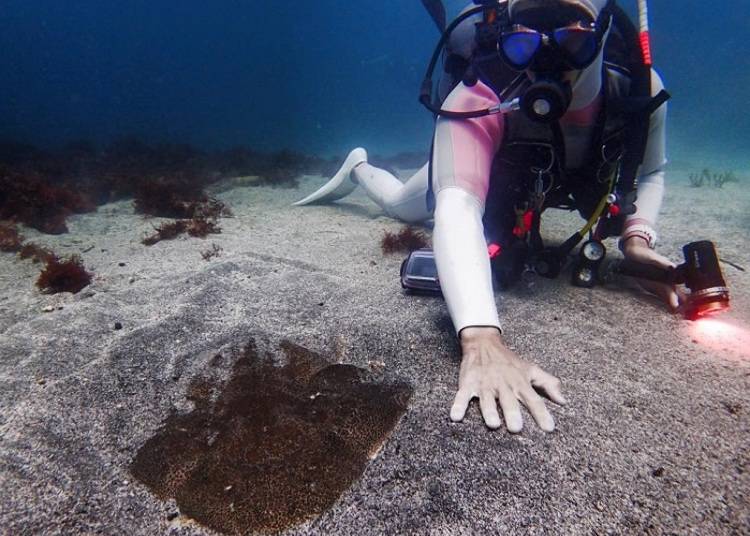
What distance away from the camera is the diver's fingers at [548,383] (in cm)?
217

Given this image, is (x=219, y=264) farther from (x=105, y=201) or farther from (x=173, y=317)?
(x=105, y=201)

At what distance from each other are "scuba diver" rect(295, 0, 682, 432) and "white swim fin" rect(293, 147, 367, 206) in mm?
3723

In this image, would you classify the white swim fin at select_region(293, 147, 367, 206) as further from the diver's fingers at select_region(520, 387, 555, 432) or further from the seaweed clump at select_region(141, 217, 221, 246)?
the diver's fingers at select_region(520, 387, 555, 432)

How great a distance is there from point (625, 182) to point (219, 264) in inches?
172

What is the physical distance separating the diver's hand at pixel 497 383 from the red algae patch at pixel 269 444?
40 centimetres

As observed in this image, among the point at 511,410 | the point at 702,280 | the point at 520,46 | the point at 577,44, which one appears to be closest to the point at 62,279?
the point at 511,410

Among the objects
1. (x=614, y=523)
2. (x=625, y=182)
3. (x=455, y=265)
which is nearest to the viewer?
(x=614, y=523)

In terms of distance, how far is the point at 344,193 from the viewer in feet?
26.8

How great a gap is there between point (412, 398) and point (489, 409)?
468mm

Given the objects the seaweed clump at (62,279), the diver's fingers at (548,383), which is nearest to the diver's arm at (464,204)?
the diver's fingers at (548,383)

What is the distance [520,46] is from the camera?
273 cm

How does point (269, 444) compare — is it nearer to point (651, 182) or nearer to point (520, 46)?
point (520, 46)

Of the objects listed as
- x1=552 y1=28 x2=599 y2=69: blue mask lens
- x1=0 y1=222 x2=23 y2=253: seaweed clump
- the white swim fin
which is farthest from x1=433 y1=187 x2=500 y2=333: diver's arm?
x1=0 y1=222 x2=23 y2=253: seaweed clump

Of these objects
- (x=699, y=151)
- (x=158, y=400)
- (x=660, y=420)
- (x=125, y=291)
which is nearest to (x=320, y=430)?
(x=158, y=400)
